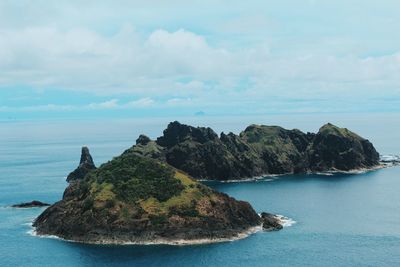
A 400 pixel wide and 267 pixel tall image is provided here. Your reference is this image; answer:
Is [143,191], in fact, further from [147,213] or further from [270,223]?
[270,223]

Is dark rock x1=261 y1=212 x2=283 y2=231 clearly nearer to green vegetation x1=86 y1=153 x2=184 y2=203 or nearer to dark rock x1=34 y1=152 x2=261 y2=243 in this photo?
dark rock x1=34 y1=152 x2=261 y2=243

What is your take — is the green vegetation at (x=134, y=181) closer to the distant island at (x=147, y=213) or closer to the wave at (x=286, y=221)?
the distant island at (x=147, y=213)

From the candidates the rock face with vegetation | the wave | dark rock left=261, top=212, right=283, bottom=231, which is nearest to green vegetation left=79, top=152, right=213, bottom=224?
the rock face with vegetation

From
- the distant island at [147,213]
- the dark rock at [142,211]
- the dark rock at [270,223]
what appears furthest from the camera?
the dark rock at [270,223]

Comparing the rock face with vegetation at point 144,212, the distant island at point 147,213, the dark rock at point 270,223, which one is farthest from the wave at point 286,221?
the rock face with vegetation at point 144,212

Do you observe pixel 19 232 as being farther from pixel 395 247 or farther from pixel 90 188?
pixel 395 247

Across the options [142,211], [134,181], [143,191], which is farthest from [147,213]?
[134,181]
